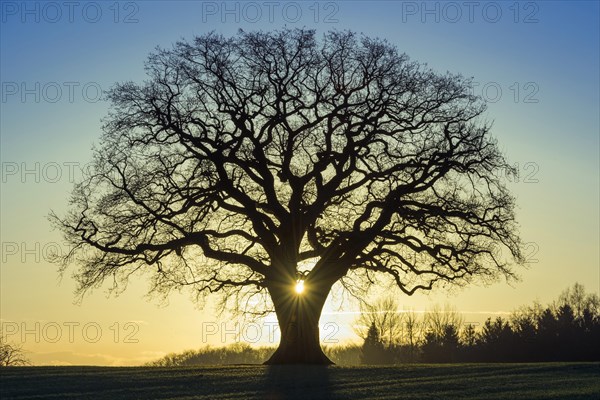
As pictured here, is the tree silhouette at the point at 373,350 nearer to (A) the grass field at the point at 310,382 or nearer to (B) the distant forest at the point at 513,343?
(B) the distant forest at the point at 513,343

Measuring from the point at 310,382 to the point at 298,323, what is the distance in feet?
32.7

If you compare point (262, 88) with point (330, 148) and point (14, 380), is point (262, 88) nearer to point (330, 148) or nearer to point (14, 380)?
point (330, 148)

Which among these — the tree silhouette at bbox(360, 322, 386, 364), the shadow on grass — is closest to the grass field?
the shadow on grass

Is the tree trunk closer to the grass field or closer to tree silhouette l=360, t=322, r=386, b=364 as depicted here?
the grass field

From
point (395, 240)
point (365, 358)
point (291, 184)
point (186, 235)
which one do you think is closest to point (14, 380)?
point (186, 235)

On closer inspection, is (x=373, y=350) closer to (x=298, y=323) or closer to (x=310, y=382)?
(x=298, y=323)

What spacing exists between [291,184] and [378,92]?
19.4 ft

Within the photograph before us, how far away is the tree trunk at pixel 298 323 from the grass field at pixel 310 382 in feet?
6.90

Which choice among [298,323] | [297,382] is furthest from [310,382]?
[298,323]

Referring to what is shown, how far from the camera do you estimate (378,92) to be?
41.6 m

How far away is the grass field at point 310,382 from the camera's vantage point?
1056 inches

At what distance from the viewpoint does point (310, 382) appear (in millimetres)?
30250

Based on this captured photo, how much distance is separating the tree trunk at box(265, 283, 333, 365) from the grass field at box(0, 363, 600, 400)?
2102mm

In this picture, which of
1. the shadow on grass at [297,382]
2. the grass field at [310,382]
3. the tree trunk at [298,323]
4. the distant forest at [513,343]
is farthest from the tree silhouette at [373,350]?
the grass field at [310,382]
